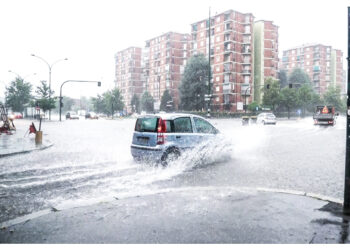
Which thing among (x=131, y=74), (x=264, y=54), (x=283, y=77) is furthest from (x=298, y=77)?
(x=131, y=74)

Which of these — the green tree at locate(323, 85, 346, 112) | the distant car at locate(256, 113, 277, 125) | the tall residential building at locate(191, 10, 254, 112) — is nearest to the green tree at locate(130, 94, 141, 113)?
the tall residential building at locate(191, 10, 254, 112)

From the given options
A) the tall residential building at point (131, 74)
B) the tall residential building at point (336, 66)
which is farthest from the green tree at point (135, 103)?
the tall residential building at point (336, 66)

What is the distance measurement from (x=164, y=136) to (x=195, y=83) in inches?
2324

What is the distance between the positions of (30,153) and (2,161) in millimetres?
1916

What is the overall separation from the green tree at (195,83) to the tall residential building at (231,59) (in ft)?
18.7

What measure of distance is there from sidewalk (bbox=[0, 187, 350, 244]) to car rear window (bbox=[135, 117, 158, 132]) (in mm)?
3272

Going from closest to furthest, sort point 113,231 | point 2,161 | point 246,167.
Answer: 1. point 113,231
2. point 246,167
3. point 2,161

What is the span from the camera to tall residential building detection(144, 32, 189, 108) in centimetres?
8673

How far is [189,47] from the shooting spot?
88.4 m

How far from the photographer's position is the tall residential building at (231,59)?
227 ft

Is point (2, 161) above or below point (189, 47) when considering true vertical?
below

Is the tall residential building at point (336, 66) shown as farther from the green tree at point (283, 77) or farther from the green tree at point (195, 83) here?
the green tree at point (195, 83)
